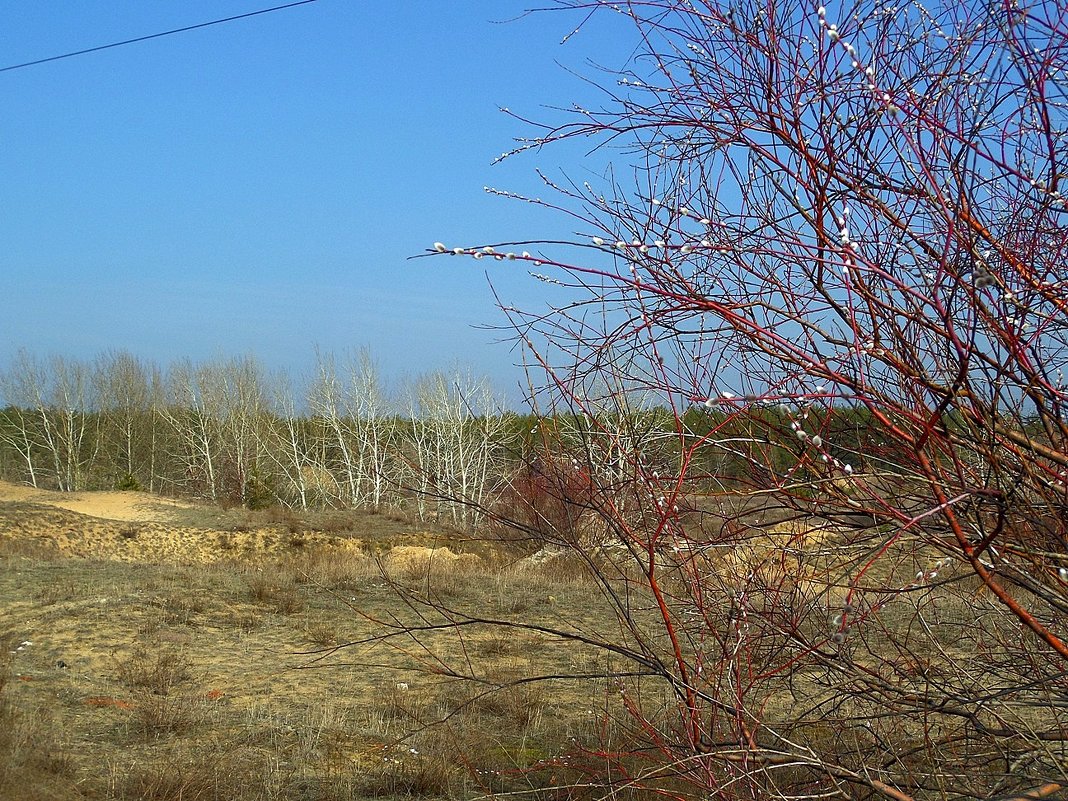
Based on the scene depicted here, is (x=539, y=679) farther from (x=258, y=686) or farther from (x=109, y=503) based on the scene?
(x=109, y=503)

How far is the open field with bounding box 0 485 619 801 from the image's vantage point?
4.93 m

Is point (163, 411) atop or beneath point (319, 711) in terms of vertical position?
atop

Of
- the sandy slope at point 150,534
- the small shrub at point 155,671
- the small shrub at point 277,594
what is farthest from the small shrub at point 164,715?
the sandy slope at point 150,534

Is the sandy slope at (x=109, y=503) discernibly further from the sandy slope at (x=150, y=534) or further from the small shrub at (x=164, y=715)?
the small shrub at (x=164, y=715)

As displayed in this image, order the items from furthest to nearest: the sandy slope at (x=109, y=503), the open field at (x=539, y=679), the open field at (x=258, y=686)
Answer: the sandy slope at (x=109, y=503)
the open field at (x=258, y=686)
the open field at (x=539, y=679)

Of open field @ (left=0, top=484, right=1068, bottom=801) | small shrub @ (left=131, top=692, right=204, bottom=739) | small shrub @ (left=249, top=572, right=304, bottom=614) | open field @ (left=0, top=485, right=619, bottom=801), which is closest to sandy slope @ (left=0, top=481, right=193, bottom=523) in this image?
open field @ (left=0, top=485, right=619, bottom=801)

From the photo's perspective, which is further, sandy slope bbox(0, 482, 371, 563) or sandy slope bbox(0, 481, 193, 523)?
sandy slope bbox(0, 481, 193, 523)

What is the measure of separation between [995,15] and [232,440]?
151ft

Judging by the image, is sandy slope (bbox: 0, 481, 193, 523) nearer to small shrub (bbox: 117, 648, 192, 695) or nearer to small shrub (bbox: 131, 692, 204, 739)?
small shrub (bbox: 117, 648, 192, 695)

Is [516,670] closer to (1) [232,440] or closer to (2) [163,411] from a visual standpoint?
(1) [232,440]

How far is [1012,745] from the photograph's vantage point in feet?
10.3

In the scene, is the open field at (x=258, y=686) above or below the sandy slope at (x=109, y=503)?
below

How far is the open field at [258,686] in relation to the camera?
4.93 meters

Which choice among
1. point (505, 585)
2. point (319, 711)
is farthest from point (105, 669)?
point (505, 585)
